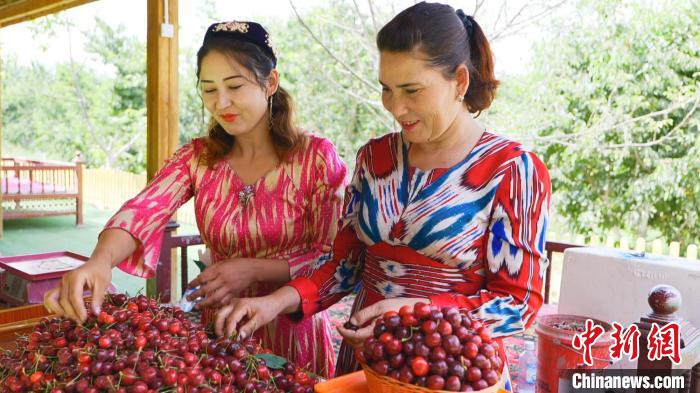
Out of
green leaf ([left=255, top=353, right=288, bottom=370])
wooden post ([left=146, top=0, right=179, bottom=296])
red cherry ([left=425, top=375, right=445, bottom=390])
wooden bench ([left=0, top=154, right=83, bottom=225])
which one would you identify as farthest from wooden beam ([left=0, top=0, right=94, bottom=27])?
red cherry ([left=425, top=375, right=445, bottom=390])

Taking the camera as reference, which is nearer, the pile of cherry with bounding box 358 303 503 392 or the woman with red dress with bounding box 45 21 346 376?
the pile of cherry with bounding box 358 303 503 392

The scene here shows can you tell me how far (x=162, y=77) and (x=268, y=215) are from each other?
2.88m

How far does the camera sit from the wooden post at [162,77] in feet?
14.0

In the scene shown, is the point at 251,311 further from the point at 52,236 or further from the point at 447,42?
the point at 52,236

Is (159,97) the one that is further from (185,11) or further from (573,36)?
(185,11)

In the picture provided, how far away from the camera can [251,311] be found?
4.68 ft

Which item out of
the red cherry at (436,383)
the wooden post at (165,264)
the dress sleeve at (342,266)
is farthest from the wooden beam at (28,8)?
the red cherry at (436,383)

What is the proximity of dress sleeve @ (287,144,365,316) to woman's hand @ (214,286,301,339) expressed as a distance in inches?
1.9

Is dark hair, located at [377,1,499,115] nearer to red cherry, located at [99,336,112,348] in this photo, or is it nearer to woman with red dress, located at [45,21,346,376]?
woman with red dress, located at [45,21,346,376]

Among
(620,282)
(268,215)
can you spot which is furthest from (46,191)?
(620,282)

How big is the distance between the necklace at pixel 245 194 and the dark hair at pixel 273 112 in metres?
0.13

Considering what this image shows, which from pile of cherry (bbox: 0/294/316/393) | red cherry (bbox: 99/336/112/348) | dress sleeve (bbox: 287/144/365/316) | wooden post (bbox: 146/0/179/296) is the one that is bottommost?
pile of cherry (bbox: 0/294/316/393)

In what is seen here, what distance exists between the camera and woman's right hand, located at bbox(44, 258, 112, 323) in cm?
131

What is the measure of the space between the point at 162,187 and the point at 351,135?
331 inches
